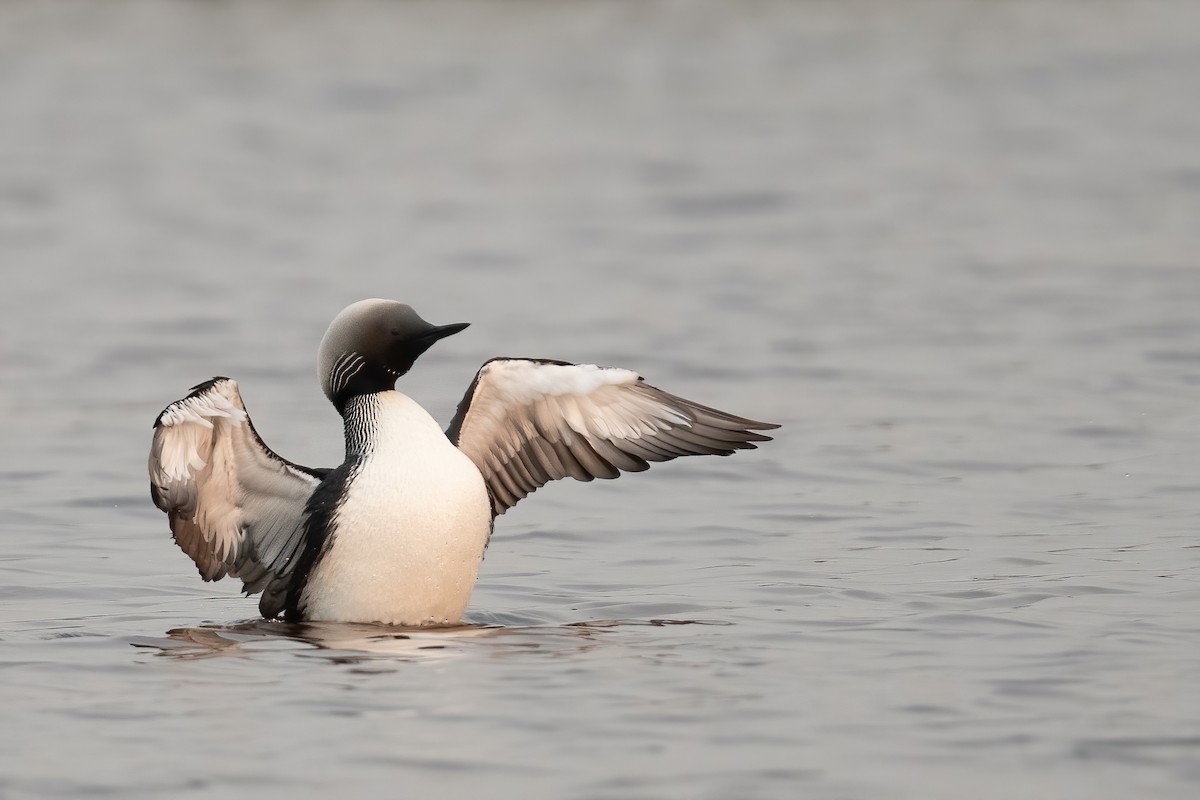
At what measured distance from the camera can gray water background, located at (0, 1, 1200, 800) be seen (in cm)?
610

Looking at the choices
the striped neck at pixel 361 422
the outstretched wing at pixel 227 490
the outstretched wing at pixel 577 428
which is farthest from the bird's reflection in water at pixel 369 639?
the outstretched wing at pixel 577 428

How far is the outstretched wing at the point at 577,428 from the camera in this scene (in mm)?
8039

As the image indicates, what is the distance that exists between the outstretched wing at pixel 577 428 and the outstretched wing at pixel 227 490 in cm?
71

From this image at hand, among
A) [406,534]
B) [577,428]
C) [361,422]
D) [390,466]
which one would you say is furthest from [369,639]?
[577,428]

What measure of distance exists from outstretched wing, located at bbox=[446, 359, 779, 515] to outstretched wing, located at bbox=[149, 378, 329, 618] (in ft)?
2.33

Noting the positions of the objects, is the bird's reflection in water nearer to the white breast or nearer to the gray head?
the white breast

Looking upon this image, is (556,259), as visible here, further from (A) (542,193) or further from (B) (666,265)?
(A) (542,193)

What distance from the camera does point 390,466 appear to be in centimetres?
767

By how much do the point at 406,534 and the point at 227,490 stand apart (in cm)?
82

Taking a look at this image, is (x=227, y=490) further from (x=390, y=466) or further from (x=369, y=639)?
(x=369, y=639)

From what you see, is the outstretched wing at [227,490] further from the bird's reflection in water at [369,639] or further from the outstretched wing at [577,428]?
the outstretched wing at [577,428]

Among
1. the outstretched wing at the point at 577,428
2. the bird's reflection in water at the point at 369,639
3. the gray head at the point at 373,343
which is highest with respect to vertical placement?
the gray head at the point at 373,343

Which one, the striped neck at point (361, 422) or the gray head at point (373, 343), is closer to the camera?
the striped neck at point (361, 422)

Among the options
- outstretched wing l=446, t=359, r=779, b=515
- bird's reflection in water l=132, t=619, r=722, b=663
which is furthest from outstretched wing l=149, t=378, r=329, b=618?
outstretched wing l=446, t=359, r=779, b=515
